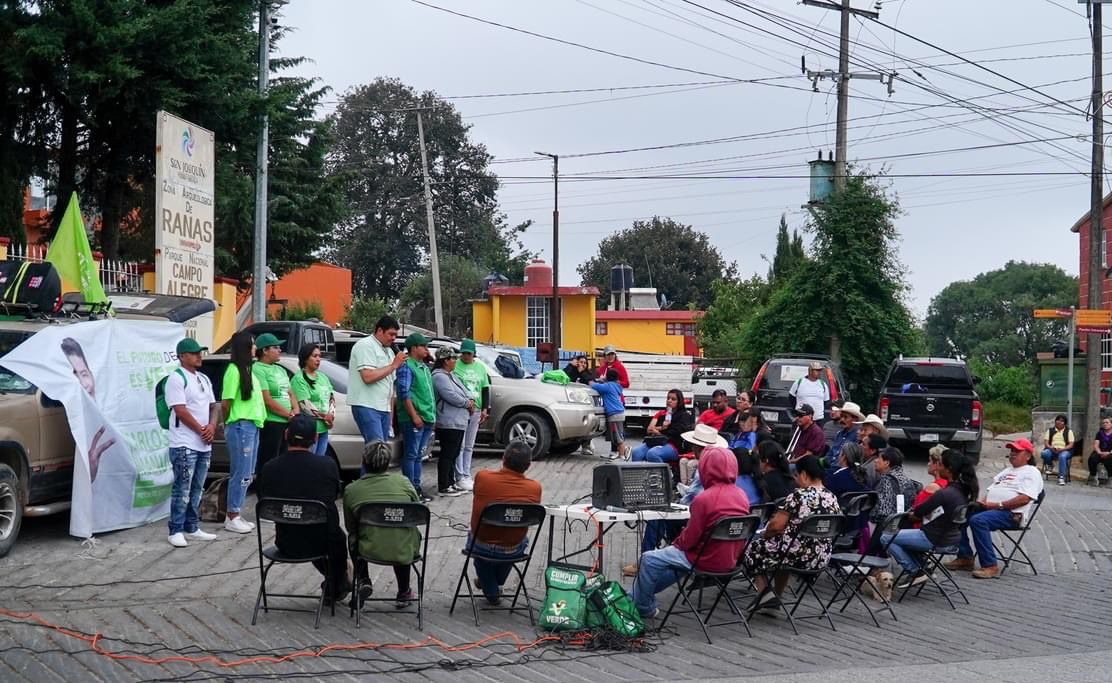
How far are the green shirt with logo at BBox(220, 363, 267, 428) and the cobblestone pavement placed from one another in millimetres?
1102

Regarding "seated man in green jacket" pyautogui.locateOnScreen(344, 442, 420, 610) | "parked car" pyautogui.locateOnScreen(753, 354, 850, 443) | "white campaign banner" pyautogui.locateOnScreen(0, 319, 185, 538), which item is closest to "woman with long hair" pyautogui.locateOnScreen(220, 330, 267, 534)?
"white campaign banner" pyautogui.locateOnScreen(0, 319, 185, 538)

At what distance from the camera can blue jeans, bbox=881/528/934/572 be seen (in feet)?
32.0

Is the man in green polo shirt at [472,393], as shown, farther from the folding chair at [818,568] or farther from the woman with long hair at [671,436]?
the folding chair at [818,568]

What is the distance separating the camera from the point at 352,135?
61719 mm

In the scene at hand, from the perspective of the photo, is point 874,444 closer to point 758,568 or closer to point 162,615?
point 758,568

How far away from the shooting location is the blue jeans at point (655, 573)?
325 inches

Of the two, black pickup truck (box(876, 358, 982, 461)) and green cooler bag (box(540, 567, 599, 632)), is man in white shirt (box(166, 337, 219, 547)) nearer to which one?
green cooler bag (box(540, 567, 599, 632))

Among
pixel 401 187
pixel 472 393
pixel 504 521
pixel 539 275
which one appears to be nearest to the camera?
pixel 504 521

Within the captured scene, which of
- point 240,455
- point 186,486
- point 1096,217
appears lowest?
point 186,486

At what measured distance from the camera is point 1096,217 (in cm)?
2366

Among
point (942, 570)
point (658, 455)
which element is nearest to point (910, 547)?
point (942, 570)

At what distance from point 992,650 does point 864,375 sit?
20185 millimetres

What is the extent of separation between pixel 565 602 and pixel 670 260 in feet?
222

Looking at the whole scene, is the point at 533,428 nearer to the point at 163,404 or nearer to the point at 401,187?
the point at 163,404
